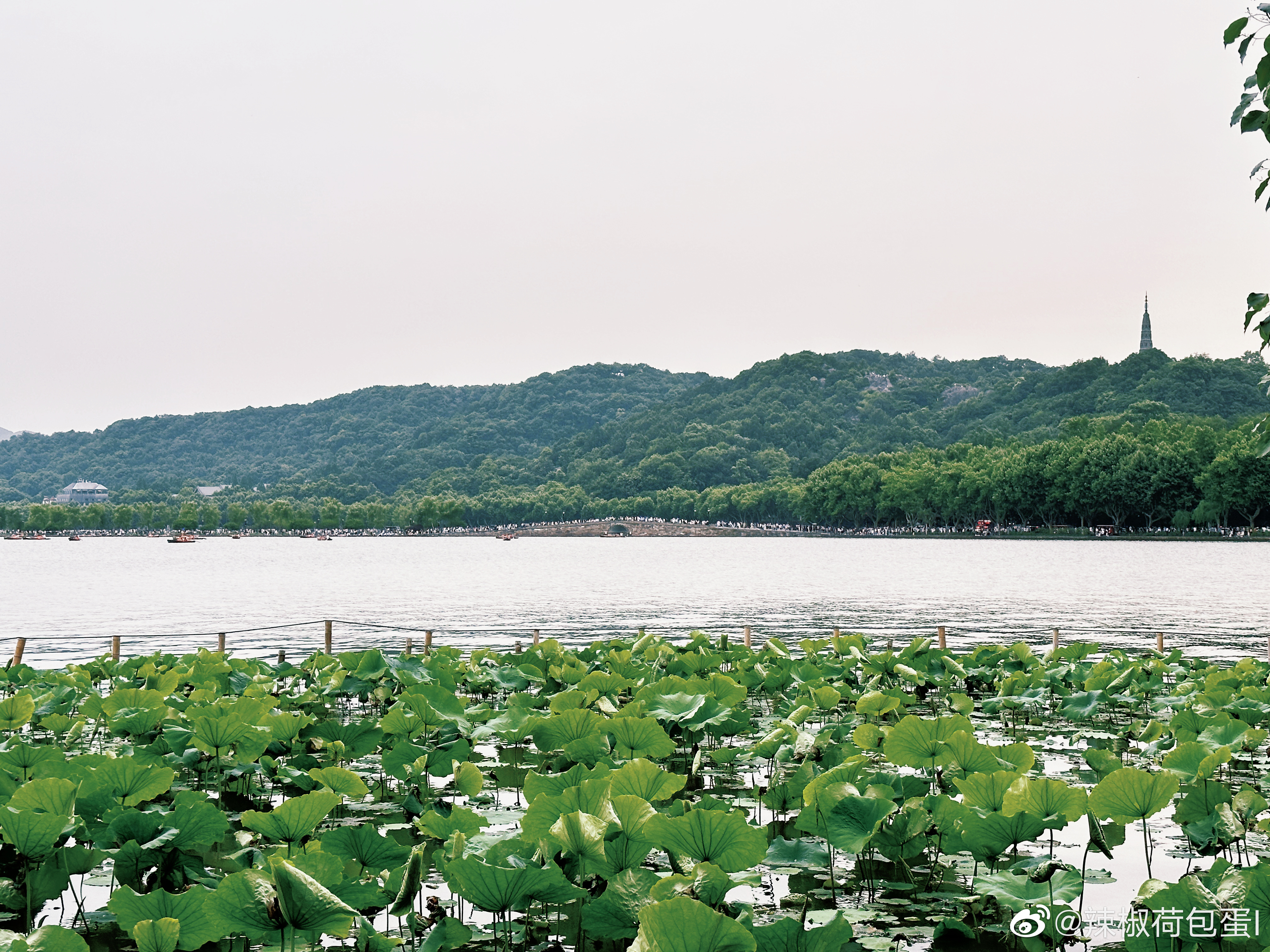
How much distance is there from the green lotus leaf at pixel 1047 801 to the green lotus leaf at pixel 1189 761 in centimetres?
117

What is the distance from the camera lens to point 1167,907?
169 inches

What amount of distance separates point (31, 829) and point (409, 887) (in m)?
1.89

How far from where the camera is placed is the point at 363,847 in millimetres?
5387

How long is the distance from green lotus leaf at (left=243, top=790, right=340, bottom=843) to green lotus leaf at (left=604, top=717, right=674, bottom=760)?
8.01 ft

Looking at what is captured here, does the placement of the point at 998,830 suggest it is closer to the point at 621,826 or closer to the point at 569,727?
the point at 621,826

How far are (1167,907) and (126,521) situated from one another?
214594mm

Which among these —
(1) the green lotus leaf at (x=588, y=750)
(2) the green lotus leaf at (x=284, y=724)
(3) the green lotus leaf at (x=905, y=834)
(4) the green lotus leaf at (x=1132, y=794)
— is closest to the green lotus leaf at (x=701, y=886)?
(3) the green lotus leaf at (x=905, y=834)

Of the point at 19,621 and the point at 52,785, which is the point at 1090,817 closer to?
the point at 52,785

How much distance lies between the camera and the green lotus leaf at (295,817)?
17.8ft

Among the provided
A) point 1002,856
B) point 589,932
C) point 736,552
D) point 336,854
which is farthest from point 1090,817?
point 736,552

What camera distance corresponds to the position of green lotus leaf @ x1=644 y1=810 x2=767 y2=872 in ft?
15.8

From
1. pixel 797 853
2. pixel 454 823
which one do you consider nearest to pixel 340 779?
pixel 454 823

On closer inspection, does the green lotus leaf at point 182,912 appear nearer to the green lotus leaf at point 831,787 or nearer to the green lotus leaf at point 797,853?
the green lotus leaf at point 797,853

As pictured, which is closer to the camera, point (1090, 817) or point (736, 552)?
point (1090, 817)
